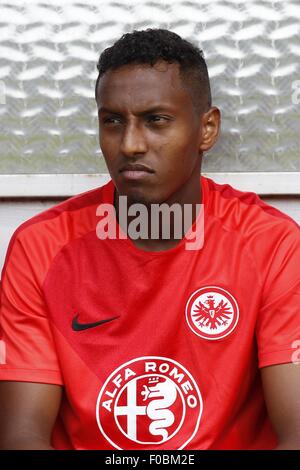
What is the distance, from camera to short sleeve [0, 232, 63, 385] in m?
2.59

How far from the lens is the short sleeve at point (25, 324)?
2592 mm

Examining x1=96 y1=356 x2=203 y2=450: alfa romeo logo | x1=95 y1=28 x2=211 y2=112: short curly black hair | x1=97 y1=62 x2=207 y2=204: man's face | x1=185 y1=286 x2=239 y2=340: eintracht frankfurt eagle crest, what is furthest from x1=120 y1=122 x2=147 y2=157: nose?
x1=96 y1=356 x2=203 y2=450: alfa romeo logo

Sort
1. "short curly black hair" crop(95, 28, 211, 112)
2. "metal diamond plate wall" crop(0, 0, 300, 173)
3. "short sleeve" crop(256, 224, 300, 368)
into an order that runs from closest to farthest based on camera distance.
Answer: "short sleeve" crop(256, 224, 300, 368) → "short curly black hair" crop(95, 28, 211, 112) → "metal diamond plate wall" crop(0, 0, 300, 173)

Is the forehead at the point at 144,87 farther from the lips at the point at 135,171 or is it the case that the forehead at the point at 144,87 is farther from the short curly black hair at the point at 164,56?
the lips at the point at 135,171

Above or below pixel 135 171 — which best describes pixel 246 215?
below

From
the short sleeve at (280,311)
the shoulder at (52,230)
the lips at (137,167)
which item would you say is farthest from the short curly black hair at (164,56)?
the short sleeve at (280,311)

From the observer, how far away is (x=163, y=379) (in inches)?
102

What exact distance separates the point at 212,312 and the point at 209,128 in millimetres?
556

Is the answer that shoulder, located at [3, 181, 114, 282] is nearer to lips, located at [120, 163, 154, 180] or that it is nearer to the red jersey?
the red jersey

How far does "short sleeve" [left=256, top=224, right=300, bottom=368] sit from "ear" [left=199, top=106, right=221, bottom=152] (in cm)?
38

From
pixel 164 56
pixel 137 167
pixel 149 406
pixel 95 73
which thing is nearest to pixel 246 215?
pixel 137 167

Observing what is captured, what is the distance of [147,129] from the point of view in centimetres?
259

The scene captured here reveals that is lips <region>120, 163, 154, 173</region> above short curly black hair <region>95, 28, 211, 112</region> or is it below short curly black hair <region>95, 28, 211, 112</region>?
below

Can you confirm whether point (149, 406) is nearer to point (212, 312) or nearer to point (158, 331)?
point (158, 331)
